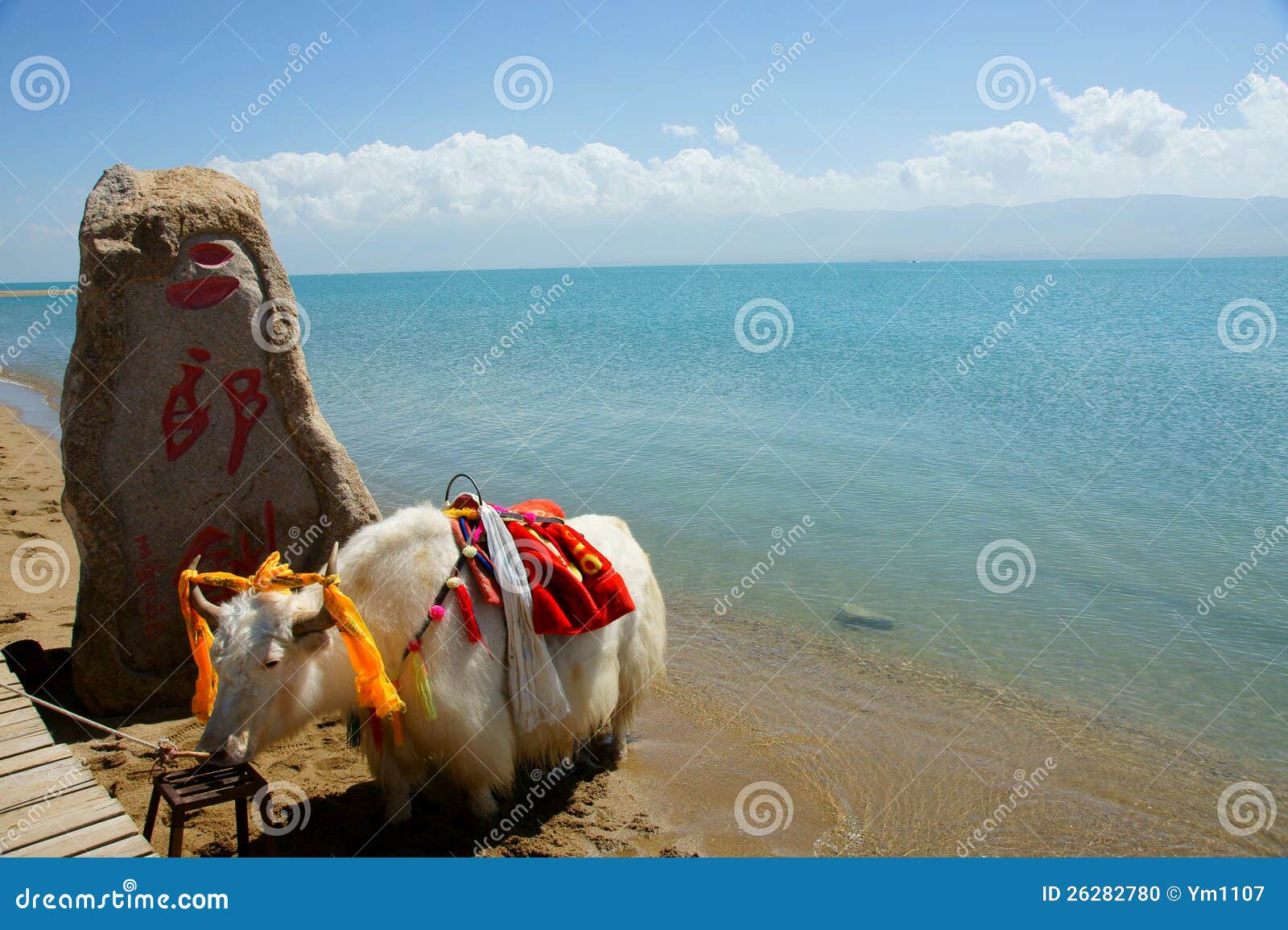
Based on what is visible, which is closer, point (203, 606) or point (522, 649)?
point (203, 606)

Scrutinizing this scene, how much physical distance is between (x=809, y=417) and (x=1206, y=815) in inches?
373

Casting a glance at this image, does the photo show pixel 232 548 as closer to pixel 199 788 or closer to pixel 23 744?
pixel 23 744

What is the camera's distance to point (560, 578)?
12.0ft

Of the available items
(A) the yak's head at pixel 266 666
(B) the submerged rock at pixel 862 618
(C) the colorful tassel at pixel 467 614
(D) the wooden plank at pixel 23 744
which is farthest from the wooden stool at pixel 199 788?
(B) the submerged rock at pixel 862 618

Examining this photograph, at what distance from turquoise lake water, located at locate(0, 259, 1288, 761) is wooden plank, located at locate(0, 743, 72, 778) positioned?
3878 millimetres

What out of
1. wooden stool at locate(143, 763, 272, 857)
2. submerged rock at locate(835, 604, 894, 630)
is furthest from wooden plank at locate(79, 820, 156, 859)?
submerged rock at locate(835, 604, 894, 630)

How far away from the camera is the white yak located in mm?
2881

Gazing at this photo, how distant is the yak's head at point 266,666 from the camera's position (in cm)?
284

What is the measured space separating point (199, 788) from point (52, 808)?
47cm

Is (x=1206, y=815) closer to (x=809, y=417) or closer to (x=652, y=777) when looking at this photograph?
(x=652, y=777)

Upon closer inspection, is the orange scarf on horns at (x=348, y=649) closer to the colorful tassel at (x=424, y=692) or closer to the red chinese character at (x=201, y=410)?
the colorful tassel at (x=424, y=692)

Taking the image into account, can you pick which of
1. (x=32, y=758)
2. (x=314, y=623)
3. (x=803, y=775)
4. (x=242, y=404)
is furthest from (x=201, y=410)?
(x=803, y=775)

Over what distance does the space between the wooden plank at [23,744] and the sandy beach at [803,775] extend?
61cm

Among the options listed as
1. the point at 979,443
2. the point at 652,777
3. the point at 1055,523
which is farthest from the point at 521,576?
the point at 979,443
